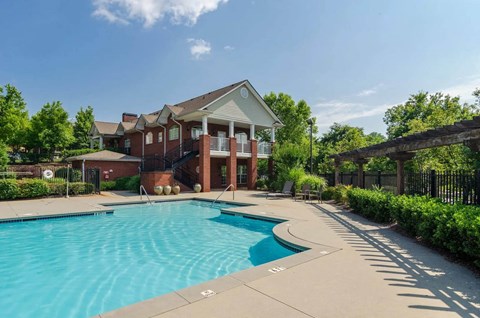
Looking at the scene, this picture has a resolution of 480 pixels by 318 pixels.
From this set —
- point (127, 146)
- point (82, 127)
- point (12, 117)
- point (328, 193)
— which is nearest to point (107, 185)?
point (127, 146)

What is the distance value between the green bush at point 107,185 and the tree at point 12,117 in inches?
555

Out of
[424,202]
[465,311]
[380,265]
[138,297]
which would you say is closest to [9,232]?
[138,297]

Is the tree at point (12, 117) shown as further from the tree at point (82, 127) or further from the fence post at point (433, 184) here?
the fence post at point (433, 184)

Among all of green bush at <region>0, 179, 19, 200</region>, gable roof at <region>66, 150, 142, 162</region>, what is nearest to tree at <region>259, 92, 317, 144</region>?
gable roof at <region>66, 150, 142, 162</region>

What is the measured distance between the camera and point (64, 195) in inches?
671

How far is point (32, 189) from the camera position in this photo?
1572 centimetres

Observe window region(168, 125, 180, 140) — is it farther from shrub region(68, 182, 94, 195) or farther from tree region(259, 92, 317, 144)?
tree region(259, 92, 317, 144)

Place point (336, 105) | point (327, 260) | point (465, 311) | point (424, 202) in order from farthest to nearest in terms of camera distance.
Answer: point (336, 105) → point (424, 202) → point (327, 260) → point (465, 311)

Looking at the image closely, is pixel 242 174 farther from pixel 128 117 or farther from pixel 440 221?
pixel 440 221

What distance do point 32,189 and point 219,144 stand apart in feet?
40.0

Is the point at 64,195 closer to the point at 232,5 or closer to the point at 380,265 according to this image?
the point at 232,5

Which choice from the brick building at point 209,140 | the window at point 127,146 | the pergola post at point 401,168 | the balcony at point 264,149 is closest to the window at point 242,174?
the brick building at point 209,140

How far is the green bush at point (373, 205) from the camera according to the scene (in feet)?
28.9

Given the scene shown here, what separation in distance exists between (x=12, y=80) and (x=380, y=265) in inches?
1527
